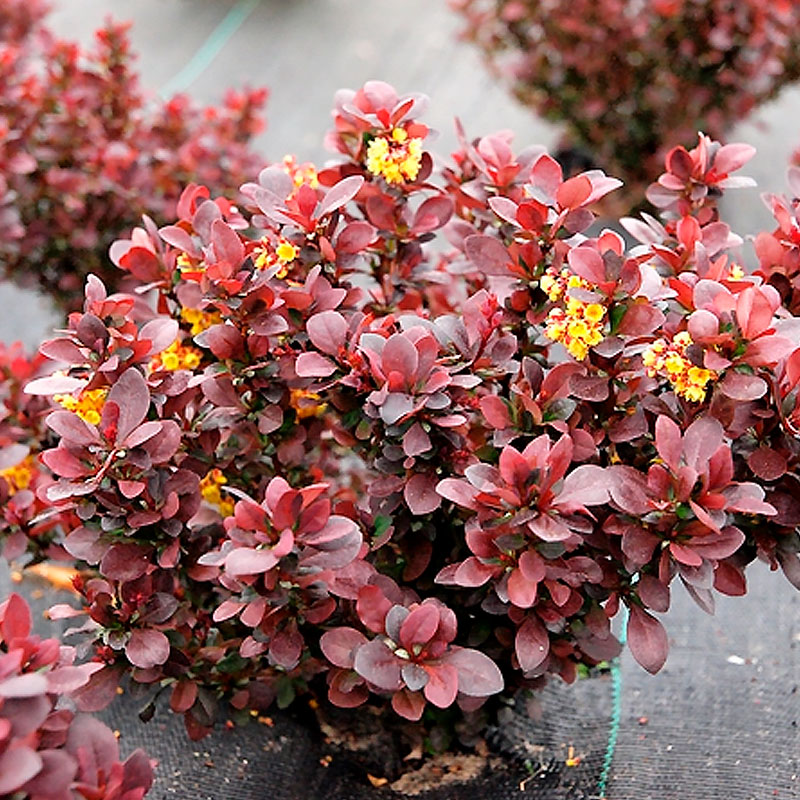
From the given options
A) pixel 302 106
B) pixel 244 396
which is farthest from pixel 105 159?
pixel 302 106

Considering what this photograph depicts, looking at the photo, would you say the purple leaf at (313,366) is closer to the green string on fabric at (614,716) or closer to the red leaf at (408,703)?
the red leaf at (408,703)

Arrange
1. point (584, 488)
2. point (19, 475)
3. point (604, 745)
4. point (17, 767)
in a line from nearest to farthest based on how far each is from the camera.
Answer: point (17, 767), point (584, 488), point (604, 745), point (19, 475)

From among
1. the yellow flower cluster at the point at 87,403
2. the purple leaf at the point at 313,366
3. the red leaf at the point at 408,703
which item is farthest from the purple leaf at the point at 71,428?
the red leaf at the point at 408,703

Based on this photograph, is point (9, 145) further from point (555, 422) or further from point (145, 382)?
point (555, 422)

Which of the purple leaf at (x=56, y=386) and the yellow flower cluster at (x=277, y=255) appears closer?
the purple leaf at (x=56, y=386)

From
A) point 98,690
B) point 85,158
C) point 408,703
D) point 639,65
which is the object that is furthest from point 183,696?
point 639,65

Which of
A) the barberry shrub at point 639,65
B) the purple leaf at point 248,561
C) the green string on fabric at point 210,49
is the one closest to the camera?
the purple leaf at point 248,561

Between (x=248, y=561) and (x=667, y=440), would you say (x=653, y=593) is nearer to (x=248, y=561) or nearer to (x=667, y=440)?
(x=667, y=440)

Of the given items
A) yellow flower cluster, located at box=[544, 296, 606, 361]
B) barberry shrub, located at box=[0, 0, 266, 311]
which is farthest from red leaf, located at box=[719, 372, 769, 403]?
barberry shrub, located at box=[0, 0, 266, 311]
